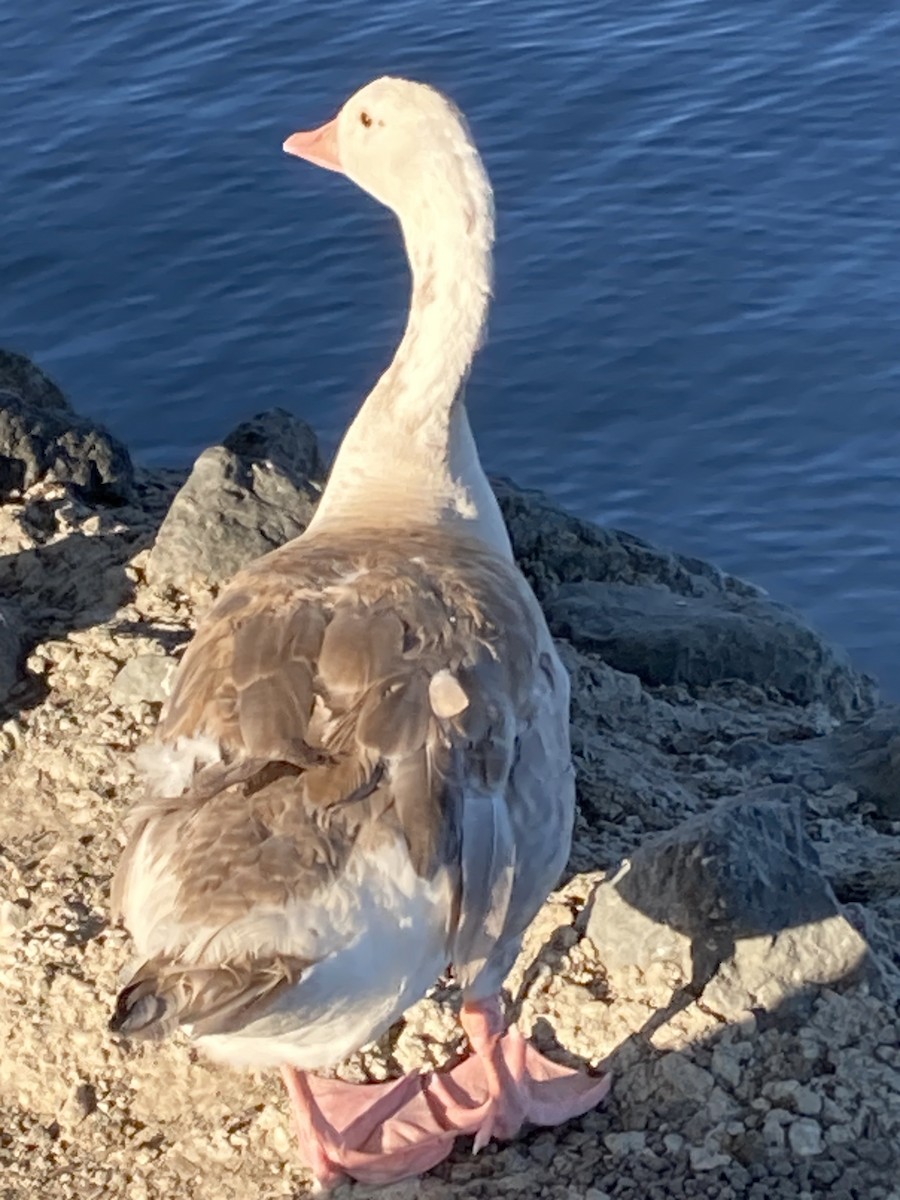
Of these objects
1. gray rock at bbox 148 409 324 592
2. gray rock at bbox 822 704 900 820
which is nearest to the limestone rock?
gray rock at bbox 148 409 324 592

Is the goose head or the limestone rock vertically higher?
the goose head

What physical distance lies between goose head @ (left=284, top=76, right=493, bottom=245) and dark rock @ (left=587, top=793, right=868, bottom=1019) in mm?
1851

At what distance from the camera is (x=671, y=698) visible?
7.06 meters

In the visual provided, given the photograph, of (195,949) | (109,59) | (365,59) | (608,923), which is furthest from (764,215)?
(195,949)

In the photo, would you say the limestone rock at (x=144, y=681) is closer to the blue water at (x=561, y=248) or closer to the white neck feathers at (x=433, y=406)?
the white neck feathers at (x=433, y=406)

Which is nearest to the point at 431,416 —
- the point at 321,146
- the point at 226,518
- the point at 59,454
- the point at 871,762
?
the point at 321,146

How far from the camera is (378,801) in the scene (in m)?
4.03

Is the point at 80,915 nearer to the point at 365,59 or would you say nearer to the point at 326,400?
the point at 326,400

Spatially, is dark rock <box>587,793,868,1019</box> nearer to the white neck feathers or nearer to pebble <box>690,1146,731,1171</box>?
pebble <box>690,1146,731,1171</box>

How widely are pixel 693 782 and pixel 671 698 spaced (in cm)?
79

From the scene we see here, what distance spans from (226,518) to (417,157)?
1.69m

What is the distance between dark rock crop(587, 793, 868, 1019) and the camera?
489 centimetres

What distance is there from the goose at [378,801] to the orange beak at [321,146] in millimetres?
654

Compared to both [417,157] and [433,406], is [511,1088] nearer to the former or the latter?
[433,406]
